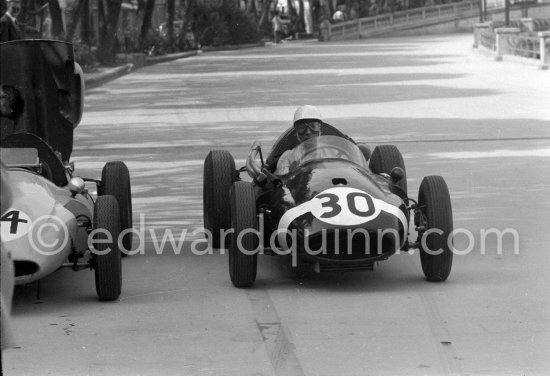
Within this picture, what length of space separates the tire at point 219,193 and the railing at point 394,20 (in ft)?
234

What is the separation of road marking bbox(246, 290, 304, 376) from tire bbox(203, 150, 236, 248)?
188 cm

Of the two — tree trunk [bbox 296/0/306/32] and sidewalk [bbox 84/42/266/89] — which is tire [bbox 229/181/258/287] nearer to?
sidewalk [bbox 84/42/266/89]

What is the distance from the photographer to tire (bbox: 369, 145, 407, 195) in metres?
11.2

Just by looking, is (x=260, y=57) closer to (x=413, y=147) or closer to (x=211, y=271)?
(x=413, y=147)

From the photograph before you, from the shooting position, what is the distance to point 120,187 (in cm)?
1070

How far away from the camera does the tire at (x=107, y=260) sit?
864 cm

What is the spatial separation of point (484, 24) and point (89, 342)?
4804 centimetres

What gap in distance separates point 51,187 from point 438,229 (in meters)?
2.62

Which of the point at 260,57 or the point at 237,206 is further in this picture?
the point at 260,57

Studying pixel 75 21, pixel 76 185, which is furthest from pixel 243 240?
pixel 75 21

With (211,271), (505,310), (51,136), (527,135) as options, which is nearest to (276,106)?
(527,135)

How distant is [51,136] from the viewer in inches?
462

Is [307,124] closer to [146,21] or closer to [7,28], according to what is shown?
[7,28]

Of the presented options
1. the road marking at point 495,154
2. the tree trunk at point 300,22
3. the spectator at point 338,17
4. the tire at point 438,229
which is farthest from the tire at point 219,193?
the spectator at point 338,17
